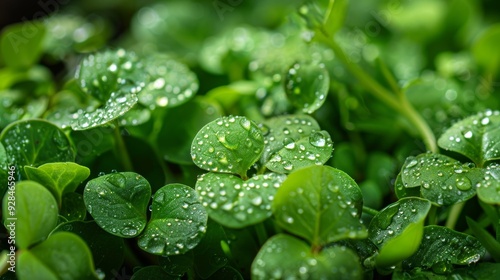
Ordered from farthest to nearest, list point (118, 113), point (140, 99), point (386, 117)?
point (386, 117)
point (140, 99)
point (118, 113)

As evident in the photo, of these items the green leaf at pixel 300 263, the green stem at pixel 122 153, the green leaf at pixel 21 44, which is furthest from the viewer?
the green leaf at pixel 21 44

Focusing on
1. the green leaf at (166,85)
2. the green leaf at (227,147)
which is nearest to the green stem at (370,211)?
the green leaf at (227,147)

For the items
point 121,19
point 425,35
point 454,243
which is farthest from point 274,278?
point 121,19

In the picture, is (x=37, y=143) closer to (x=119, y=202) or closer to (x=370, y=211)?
(x=119, y=202)

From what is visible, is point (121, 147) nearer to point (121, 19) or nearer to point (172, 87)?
point (172, 87)

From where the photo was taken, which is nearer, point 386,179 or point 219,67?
point 386,179

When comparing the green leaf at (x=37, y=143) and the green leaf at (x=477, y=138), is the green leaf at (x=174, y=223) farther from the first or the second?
the green leaf at (x=477, y=138)

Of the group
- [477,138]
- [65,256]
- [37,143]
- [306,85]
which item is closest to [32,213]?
[65,256]
